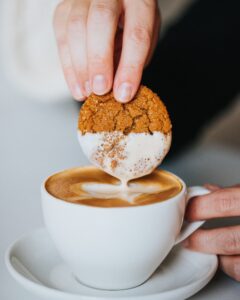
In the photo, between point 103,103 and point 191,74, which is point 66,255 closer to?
point 103,103

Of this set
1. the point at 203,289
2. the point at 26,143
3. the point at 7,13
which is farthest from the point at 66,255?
the point at 7,13

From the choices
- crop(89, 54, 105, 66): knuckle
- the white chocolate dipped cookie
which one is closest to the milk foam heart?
the white chocolate dipped cookie

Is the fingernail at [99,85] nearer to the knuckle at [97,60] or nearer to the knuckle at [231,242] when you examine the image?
the knuckle at [97,60]

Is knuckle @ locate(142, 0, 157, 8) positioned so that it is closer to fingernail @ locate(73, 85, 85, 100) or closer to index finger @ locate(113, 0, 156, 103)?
index finger @ locate(113, 0, 156, 103)

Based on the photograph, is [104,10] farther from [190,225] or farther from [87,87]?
[190,225]

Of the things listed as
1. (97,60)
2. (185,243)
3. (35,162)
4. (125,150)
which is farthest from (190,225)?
(35,162)

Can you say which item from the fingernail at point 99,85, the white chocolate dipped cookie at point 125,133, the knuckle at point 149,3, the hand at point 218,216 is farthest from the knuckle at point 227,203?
the knuckle at point 149,3
